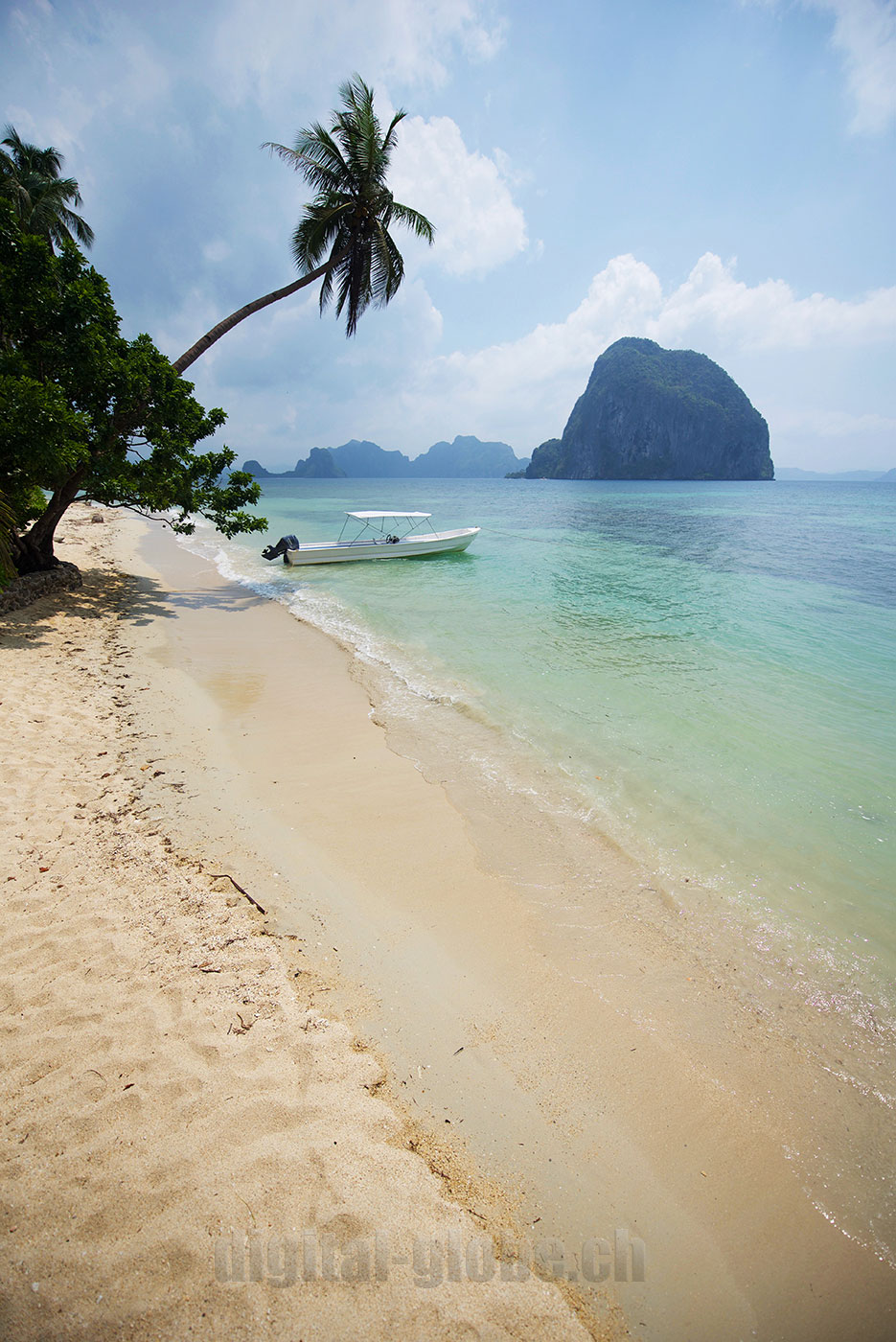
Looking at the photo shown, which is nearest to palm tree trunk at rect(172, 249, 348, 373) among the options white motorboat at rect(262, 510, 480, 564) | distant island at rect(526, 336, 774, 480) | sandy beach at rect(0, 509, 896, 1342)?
white motorboat at rect(262, 510, 480, 564)

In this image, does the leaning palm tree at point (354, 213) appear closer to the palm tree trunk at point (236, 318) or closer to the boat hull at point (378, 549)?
the palm tree trunk at point (236, 318)

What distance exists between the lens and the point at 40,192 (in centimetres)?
2683

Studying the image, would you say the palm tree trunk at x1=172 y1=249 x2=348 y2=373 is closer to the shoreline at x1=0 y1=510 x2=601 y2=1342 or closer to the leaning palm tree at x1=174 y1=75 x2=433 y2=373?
the leaning palm tree at x1=174 y1=75 x2=433 y2=373

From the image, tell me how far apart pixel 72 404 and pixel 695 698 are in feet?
45.6

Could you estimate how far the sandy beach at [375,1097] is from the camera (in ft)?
6.66

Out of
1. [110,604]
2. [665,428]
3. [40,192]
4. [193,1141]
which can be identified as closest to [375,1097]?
[193,1141]

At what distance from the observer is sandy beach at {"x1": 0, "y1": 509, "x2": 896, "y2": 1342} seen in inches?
80.0

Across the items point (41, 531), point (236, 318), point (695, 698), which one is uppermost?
point (236, 318)

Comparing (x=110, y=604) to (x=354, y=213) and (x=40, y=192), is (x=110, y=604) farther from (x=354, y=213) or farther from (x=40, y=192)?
(x=40, y=192)

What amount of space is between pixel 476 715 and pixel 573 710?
5.03 feet

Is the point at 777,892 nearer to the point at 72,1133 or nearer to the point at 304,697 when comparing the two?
the point at 72,1133

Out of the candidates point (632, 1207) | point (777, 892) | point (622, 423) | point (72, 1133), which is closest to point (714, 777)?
point (777, 892)

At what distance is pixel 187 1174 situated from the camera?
2242 millimetres

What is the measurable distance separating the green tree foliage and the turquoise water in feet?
15.8
